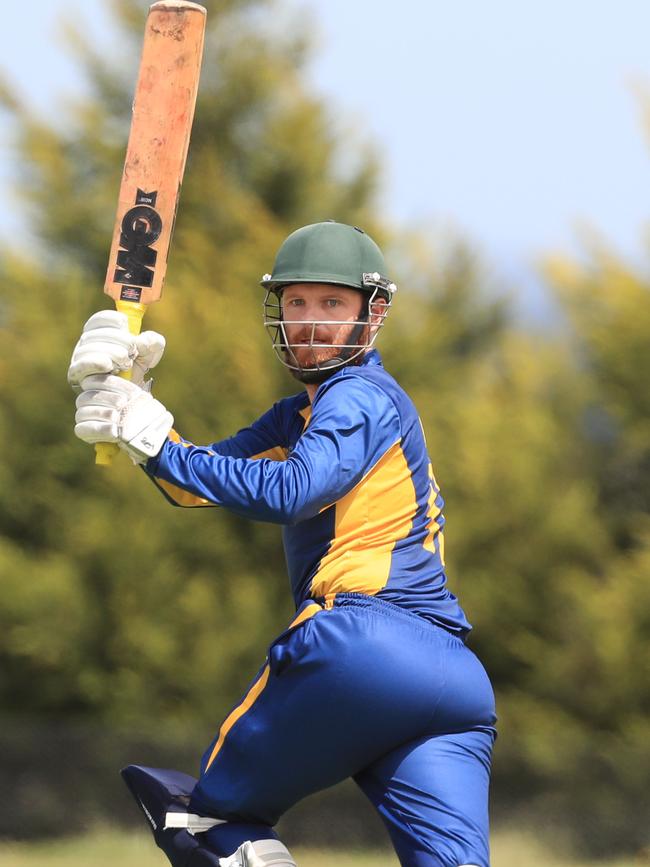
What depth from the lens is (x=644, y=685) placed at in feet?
23.2

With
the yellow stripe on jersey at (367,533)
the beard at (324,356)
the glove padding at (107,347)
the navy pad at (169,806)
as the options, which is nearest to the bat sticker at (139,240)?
the glove padding at (107,347)

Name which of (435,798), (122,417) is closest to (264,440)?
(122,417)

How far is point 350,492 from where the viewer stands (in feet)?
8.75

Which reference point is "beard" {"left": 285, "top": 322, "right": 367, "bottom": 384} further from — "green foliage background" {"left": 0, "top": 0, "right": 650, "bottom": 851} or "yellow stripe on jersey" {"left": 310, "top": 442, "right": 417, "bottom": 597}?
"green foliage background" {"left": 0, "top": 0, "right": 650, "bottom": 851}

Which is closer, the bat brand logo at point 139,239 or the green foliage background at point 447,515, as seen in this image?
the bat brand logo at point 139,239

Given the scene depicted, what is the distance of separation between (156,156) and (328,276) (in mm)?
463

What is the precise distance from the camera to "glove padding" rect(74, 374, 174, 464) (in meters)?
2.57

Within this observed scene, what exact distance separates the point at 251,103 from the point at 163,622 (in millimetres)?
3380

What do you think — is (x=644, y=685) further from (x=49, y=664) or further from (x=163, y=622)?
(x=49, y=664)

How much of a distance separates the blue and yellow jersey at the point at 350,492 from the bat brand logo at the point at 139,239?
443 millimetres

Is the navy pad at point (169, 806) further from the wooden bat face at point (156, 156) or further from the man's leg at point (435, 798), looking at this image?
the wooden bat face at point (156, 156)

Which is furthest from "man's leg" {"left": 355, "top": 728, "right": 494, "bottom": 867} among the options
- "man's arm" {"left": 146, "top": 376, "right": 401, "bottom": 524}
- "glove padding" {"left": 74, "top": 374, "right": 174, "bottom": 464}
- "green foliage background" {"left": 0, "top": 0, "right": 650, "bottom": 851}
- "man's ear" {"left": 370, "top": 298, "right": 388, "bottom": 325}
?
"green foliage background" {"left": 0, "top": 0, "right": 650, "bottom": 851}

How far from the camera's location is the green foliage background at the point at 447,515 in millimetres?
7160

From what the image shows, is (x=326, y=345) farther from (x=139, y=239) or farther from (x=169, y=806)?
(x=169, y=806)
